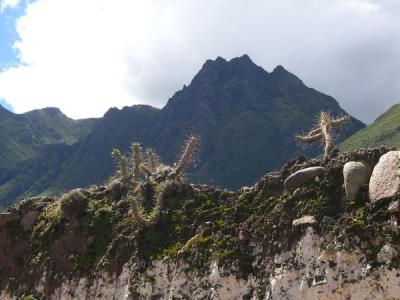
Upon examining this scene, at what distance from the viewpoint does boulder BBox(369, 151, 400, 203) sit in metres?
16.5

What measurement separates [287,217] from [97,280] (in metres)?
7.99

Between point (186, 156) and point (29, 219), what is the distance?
781cm

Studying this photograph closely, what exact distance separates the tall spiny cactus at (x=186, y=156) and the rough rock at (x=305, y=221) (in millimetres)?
8843

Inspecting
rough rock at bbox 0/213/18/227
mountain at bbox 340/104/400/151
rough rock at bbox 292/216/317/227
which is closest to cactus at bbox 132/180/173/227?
rough rock at bbox 292/216/317/227

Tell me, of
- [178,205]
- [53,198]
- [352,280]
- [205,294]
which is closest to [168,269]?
[205,294]

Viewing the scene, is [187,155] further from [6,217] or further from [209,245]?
[6,217]

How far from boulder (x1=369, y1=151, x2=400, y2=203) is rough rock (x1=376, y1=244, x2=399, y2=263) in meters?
1.71

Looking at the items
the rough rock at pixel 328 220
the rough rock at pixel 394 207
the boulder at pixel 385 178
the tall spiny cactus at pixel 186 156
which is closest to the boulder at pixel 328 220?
the rough rock at pixel 328 220

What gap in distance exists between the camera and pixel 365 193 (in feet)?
56.6

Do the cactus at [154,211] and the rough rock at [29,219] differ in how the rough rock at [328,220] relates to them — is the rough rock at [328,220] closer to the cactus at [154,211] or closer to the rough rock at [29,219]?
the cactus at [154,211]

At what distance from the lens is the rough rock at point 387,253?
15102 mm

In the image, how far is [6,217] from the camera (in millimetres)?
26172

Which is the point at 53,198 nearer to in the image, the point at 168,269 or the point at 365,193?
the point at 168,269

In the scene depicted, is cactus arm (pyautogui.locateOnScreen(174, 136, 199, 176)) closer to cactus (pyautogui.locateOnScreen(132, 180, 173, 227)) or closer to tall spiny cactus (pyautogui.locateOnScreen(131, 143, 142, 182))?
cactus (pyautogui.locateOnScreen(132, 180, 173, 227))
